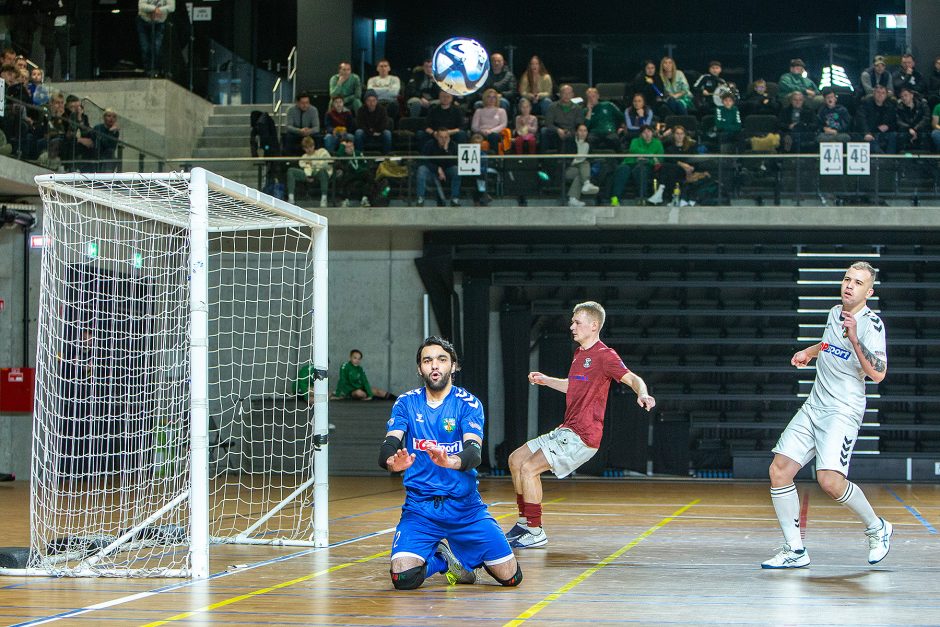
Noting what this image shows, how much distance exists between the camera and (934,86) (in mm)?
17531

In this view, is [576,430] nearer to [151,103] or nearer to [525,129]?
[525,129]

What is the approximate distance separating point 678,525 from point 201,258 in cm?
534

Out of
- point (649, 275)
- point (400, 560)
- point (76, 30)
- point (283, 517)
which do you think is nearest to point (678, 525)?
point (283, 517)

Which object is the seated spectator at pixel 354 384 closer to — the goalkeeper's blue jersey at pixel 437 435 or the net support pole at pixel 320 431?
the net support pole at pixel 320 431

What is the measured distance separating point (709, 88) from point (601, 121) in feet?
6.98

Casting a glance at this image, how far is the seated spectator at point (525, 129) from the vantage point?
1716 centimetres

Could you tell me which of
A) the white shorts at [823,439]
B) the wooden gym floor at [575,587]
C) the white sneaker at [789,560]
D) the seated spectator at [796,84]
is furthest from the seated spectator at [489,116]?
the white sneaker at [789,560]

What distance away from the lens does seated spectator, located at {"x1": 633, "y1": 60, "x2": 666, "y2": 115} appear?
1823 centimetres

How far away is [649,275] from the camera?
18172 mm

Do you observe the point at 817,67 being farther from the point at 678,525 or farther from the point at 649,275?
the point at 678,525

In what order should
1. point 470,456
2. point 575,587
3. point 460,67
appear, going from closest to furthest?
point 470,456 < point 575,587 < point 460,67

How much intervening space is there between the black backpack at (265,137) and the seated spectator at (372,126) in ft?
4.18

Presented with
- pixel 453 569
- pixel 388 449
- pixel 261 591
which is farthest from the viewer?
pixel 453 569

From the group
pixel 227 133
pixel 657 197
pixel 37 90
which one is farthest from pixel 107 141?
pixel 657 197
